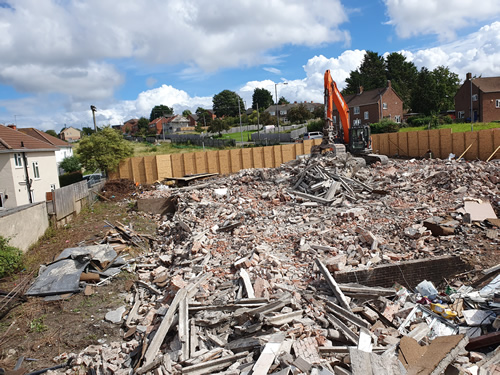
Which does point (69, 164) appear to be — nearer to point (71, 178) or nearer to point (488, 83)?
point (71, 178)

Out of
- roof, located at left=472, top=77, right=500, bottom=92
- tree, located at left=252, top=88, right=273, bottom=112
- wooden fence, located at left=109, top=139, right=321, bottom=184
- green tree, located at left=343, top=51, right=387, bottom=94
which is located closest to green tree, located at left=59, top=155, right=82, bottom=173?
wooden fence, located at left=109, top=139, right=321, bottom=184

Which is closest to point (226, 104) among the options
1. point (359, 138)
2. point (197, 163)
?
point (197, 163)

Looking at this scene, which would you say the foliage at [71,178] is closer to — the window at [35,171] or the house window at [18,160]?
the window at [35,171]

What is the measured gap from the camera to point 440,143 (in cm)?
2634

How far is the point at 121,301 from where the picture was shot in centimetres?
912

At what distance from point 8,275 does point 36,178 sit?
1713 centimetres

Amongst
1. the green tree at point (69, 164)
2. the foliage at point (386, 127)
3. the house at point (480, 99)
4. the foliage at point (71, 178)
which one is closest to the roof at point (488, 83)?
the house at point (480, 99)

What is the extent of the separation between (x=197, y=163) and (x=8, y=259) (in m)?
16.6

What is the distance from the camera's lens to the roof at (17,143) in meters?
22.6

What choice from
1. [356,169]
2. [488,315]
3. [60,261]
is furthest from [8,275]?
[356,169]

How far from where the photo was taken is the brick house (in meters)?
53.7

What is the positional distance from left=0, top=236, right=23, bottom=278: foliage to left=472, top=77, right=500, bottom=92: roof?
53.4m

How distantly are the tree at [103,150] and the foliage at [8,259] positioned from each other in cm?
1394

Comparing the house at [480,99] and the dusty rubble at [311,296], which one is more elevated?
the house at [480,99]
